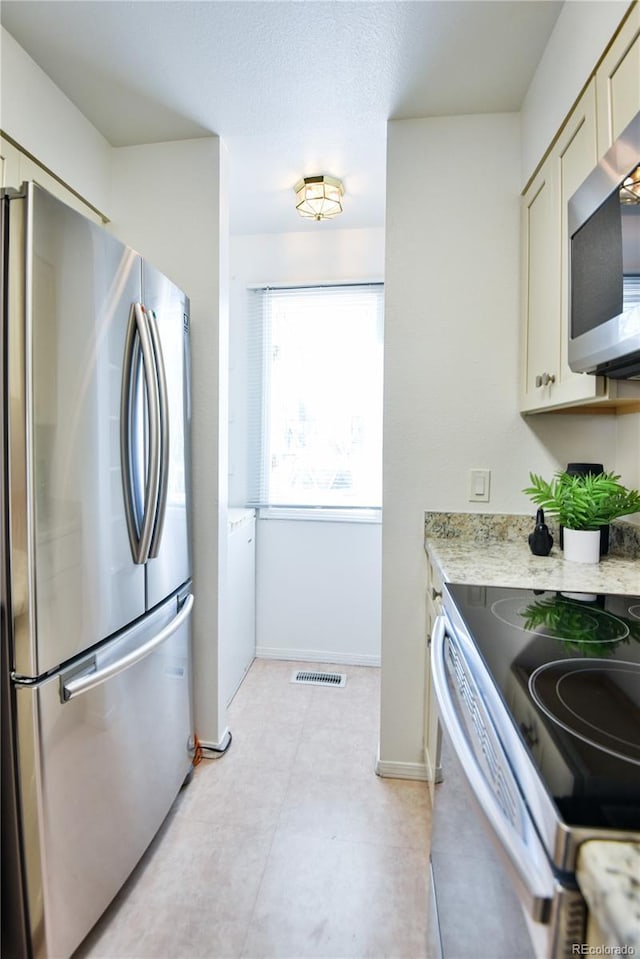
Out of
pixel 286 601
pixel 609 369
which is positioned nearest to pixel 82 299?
Result: pixel 609 369

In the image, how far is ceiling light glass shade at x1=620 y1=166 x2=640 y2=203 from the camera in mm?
915

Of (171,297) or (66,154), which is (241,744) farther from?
(66,154)

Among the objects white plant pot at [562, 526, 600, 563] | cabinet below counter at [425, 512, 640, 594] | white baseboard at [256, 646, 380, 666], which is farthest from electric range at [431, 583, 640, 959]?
white baseboard at [256, 646, 380, 666]

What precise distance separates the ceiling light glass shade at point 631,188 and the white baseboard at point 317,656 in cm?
248

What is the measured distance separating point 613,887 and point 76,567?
3.71ft

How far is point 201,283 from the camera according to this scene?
1863 mm

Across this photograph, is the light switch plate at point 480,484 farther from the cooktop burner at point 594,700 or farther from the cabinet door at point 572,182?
the cooktop burner at point 594,700

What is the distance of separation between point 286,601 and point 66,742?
70.6 inches

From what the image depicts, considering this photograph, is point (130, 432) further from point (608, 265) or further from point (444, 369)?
point (608, 265)

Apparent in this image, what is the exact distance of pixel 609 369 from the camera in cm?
113

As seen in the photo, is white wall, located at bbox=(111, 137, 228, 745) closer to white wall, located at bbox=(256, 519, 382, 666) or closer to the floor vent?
the floor vent

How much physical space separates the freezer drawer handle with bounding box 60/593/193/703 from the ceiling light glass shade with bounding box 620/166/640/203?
5.38ft

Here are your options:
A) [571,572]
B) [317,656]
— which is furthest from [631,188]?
[317,656]

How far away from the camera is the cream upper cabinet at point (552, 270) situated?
120 cm
